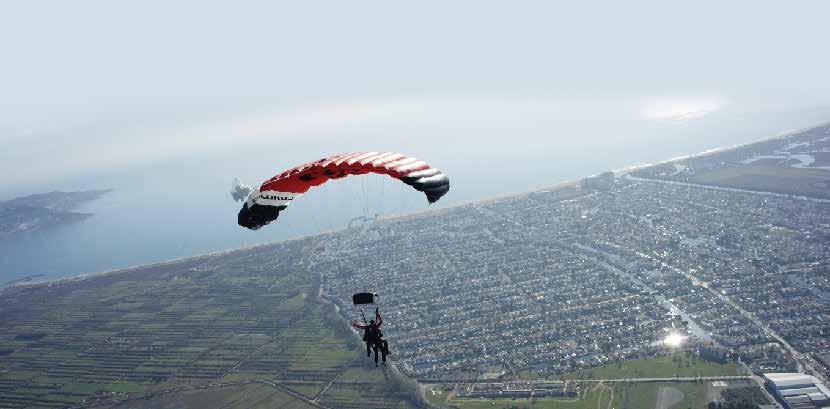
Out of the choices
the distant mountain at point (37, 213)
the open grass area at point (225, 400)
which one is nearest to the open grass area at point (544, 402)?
the open grass area at point (225, 400)

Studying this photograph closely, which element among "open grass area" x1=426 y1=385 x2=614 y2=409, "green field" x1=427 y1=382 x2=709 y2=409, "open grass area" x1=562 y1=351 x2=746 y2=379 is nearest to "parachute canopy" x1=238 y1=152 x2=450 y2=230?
"open grass area" x1=426 y1=385 x2=614 y2=409

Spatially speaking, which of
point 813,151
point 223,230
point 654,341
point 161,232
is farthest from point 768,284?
point 161,232

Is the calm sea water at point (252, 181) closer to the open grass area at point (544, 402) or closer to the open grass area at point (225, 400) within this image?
the open grass area at point (225, 400)

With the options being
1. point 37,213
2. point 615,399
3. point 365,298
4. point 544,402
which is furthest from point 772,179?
point 37,213

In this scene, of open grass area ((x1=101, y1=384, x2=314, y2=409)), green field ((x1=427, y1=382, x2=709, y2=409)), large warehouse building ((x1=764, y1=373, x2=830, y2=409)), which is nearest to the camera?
large warehouse building ((x1=764, y1=373, x2=830, y2=409))

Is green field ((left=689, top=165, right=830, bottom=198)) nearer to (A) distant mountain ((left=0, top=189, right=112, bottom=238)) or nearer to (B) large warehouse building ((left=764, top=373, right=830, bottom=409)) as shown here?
(B) large warehouse building ((left=764, top=373, right=830, bottom=409))

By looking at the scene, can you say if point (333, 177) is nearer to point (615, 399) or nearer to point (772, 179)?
point (615, 399)
